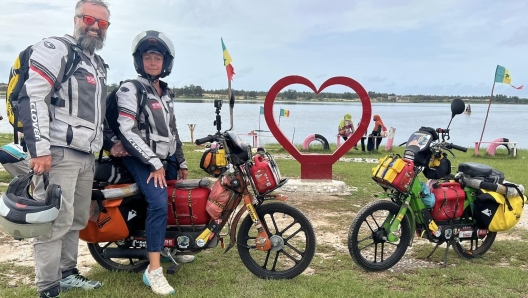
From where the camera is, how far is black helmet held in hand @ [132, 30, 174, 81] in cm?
339

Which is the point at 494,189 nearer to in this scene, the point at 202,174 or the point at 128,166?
the point at 128,166

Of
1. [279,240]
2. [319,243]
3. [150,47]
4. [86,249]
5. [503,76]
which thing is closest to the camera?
[150,47]

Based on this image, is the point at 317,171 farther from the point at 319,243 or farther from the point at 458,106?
the point at 458,106

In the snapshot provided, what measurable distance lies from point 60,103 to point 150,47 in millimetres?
822

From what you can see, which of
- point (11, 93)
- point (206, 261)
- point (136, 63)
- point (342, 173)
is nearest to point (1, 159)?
point (11, 93)

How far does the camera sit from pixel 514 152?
13773 mm

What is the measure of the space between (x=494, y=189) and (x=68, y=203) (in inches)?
135

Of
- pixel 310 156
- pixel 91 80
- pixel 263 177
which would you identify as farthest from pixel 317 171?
pixel 91 80

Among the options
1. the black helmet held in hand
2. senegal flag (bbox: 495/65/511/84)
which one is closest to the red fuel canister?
the black helmet held in hand

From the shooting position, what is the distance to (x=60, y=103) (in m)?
2.88

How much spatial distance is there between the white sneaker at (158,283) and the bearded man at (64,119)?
0.59 m

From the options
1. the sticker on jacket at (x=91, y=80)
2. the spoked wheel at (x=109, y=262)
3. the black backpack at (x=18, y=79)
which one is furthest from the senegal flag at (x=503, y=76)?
the black backpack at (x=18, y=79)

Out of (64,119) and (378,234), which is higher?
(64,119)

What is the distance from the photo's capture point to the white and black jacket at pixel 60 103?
8.86 ft
